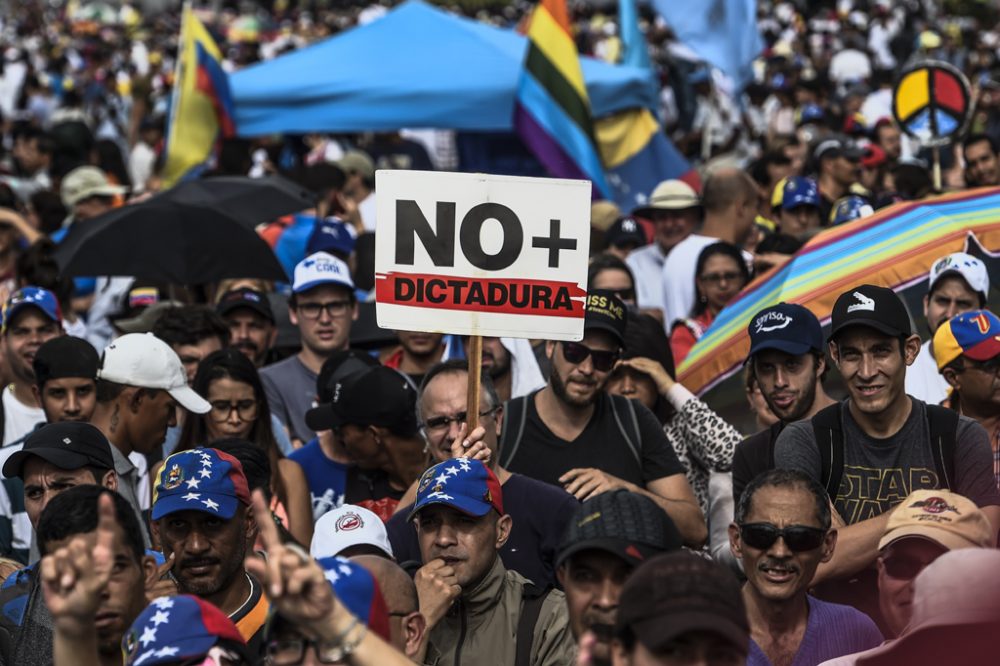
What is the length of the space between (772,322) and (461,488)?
1544 millimetres

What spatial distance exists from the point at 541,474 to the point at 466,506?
1299 mm

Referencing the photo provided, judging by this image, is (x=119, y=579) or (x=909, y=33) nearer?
(x=119, y=579)

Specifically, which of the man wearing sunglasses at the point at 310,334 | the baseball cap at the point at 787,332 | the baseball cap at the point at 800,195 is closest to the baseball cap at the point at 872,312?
the baseball cap at the point at 787,332

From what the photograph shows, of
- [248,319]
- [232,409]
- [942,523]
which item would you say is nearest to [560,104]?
[248,319]

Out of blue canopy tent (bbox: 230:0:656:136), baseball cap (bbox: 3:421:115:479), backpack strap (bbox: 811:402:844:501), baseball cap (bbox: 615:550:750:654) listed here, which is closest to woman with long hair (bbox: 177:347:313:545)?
baseball cap (bbox: 3:421:115:479)

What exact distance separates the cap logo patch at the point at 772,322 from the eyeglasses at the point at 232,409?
2121mm

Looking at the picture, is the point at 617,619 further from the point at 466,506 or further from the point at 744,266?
the point at 744,266

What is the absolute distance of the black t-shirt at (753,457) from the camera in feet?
19.4

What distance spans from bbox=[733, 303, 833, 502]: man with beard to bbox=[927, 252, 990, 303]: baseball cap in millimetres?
1415

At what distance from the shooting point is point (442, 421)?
20.5ft

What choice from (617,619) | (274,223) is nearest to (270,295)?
(274,223)

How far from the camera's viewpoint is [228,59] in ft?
93.0

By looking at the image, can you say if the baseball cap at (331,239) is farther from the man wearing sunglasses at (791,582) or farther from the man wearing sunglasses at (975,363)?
the man wearing sunglasses at (791,582)

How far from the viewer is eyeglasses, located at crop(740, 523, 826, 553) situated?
4.83m
